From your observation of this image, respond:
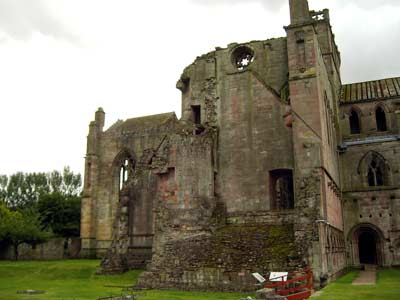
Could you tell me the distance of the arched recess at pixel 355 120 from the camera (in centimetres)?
3209

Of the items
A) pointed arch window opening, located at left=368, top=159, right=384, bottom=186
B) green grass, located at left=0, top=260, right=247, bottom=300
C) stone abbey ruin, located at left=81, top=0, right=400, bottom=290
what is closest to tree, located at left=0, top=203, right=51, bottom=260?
green grass, located at left=0, top=260, right=247, bottom=300

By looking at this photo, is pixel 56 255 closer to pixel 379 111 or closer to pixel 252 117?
pixel 252 117

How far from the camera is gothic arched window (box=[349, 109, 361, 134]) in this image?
1272 inches

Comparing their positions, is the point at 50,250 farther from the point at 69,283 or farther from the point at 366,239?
the point at 366,239

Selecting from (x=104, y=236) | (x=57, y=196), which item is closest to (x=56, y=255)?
(x=104, y=236)

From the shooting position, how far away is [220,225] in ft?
69.5

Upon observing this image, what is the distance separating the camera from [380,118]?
32.2 meters

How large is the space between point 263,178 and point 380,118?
15.4 metres

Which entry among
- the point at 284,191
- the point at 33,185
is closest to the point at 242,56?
the point at 284,191

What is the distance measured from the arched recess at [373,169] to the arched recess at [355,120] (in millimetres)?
3502

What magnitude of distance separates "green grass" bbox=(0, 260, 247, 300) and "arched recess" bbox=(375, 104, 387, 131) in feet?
→ 68.2

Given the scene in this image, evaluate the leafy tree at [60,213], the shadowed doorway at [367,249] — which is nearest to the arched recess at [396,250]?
the shadowed doorway at [367,249]

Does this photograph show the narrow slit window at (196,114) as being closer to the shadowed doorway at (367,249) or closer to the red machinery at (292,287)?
the red machinery at (292,287)

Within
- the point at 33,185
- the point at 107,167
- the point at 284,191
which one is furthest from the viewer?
the point at 33,185
